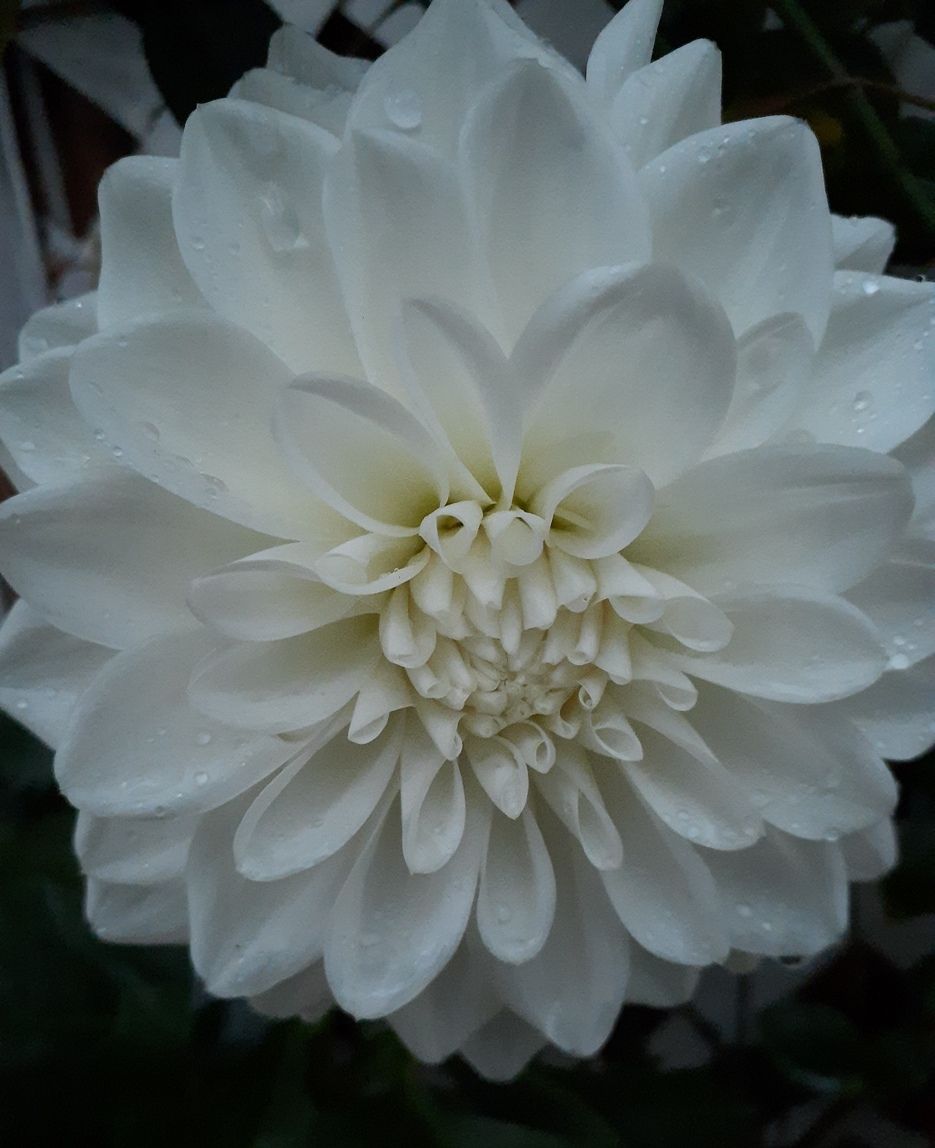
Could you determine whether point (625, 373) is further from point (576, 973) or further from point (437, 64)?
point (576, 973)

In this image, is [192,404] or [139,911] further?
[139,911]

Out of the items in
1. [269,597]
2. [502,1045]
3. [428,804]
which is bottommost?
[502,1045]

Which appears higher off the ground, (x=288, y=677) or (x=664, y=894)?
(x=288, y=677)

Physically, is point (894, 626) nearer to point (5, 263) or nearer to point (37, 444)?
point (37, 444)

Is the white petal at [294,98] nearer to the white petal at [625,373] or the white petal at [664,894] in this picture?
the white petal at [625,373]

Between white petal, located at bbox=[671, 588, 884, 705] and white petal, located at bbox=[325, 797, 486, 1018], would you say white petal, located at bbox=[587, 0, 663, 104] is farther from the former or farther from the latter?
white petal, located at bbox=[325, 797, 486, 1018]

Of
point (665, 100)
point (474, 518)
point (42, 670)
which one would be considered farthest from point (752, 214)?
point (42, 670)
